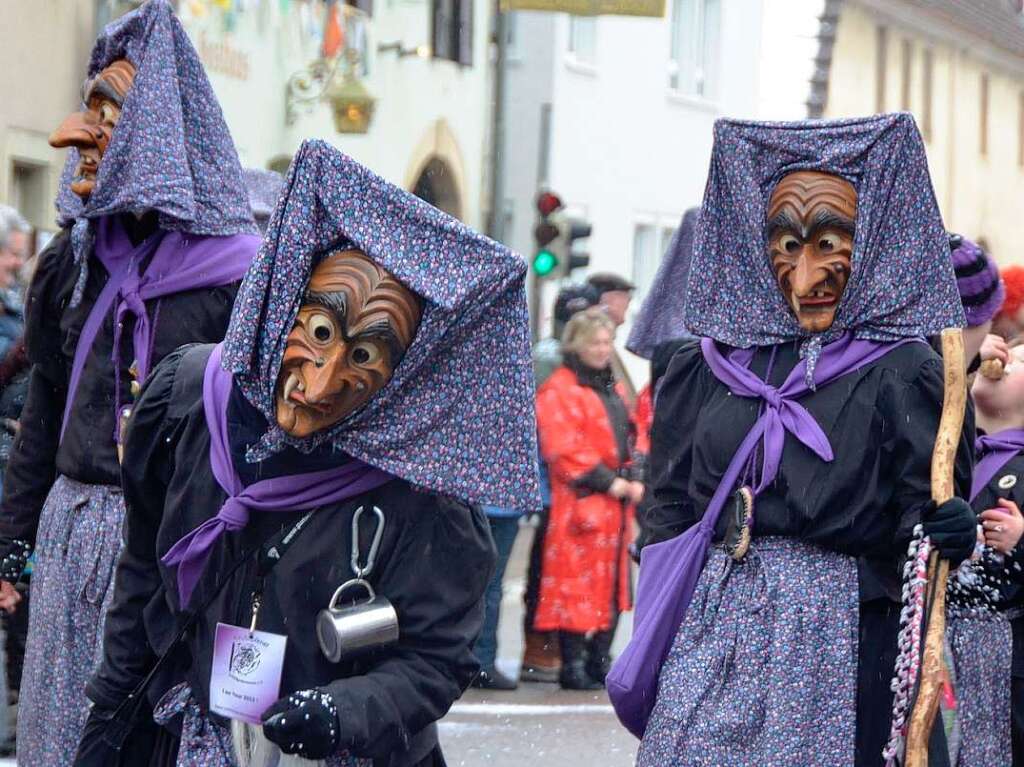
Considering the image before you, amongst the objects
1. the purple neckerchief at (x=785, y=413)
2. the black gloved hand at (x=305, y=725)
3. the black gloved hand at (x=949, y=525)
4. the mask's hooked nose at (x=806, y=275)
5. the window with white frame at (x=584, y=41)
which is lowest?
the black gloved hand at (x=305, y=725)

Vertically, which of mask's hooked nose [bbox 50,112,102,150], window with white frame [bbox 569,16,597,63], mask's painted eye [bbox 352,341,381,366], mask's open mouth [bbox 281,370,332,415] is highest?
window with white frame [bbox 569,16,597,63]

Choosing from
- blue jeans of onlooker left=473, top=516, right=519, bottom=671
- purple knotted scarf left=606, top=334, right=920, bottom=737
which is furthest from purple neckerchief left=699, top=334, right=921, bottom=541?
blue jeans of onlooker left=473, top=516, right=519, bottom=671

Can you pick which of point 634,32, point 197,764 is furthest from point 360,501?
point 634,32

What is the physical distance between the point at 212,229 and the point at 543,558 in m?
4.97

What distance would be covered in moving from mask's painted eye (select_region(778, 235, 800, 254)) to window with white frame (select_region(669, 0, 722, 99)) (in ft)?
80.6

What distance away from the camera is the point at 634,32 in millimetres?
27516

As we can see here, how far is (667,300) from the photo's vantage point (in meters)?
9.52

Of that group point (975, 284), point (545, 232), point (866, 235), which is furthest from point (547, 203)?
point (866, 235)

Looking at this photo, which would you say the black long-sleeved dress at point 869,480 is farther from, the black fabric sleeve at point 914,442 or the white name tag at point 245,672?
the white name tag at point 245,672

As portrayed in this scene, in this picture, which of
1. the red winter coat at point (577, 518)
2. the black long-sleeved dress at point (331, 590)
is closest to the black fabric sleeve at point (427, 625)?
the black long-sleeved dress at point (331, 590)

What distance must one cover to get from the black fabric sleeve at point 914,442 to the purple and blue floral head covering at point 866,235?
0.39 feet

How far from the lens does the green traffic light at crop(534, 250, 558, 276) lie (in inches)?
736

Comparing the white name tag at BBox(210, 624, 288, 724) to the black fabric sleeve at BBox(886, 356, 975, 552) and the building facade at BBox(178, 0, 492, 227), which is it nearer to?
the black fabric sleeve at BBox(886, 356, 975, 552)

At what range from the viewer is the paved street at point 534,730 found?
863cm
